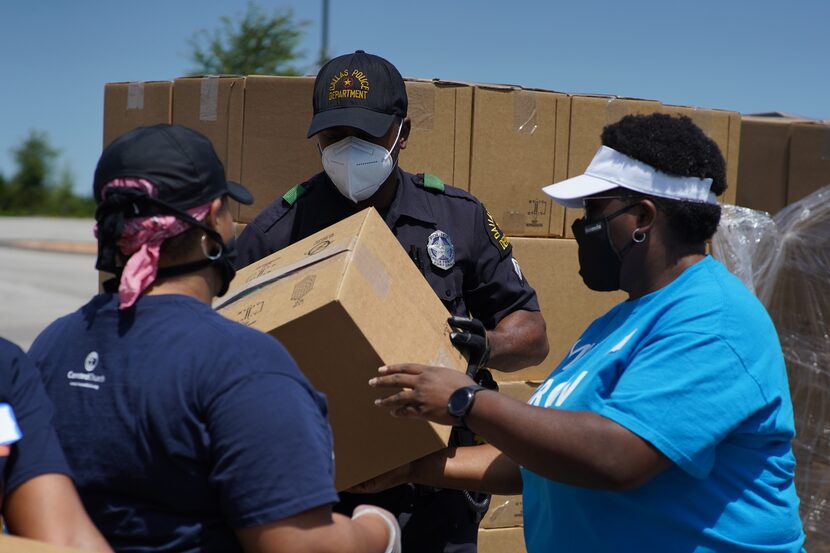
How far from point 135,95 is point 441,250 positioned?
2.19 m

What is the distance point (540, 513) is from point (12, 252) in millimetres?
24771

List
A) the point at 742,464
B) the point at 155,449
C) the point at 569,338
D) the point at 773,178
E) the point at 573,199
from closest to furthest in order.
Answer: the point at 155,449
the point at 742,464
the point at 573,199
the point at 569,338
the point at 773,178

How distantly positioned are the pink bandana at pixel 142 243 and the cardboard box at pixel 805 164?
3.83 metres

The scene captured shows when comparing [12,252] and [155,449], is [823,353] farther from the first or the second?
[12,252]

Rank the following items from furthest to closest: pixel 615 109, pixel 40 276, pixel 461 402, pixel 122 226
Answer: pixel 40 276 < pixel 615 109 < pixel 461 402 < pixel 122 226

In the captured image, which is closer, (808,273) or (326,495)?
(326,495)

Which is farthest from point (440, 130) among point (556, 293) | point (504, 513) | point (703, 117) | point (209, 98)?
point (504, 513)


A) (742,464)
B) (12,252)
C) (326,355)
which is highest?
(326,355)

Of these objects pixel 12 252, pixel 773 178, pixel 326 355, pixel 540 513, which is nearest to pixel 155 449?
pixel 326 355

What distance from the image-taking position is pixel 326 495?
138 cm

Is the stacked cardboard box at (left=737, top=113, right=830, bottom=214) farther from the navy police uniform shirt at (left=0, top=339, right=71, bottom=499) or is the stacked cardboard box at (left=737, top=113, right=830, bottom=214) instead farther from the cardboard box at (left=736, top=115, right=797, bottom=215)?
the navy police uniform shirt at (left=0, top=339, right=71, bottom=499)

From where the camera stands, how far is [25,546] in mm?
1248

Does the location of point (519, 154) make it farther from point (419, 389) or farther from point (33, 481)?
point (33, 481)

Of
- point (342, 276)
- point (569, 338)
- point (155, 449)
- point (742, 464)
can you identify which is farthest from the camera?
point (569, 338)
